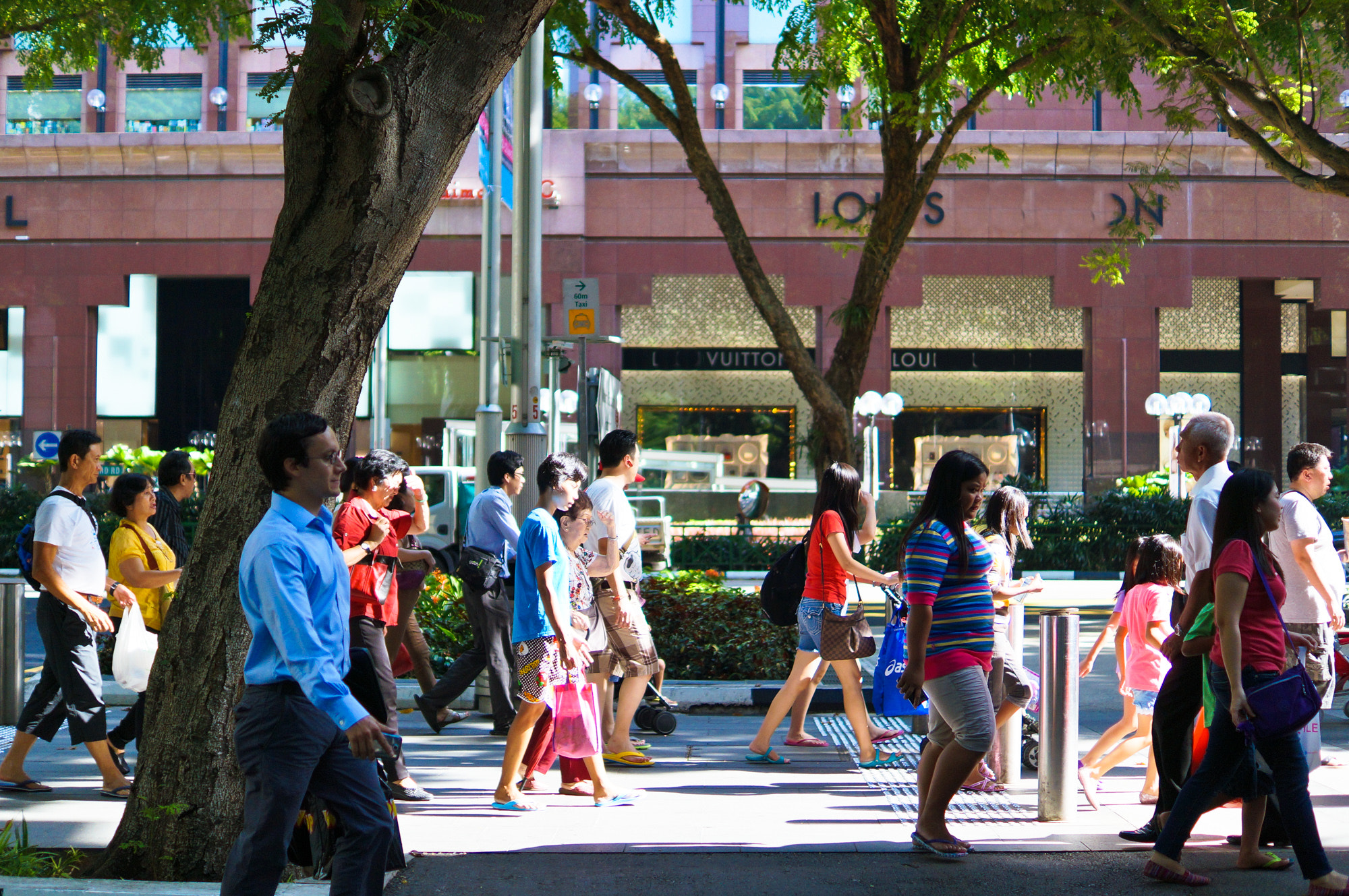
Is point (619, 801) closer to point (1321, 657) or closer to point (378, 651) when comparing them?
point (378, 651)

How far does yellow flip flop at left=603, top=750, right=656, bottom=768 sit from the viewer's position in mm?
7492

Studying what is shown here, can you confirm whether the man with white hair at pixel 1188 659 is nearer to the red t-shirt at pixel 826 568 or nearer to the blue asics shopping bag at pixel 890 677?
the blue asics shopping bag at pixel 890 677

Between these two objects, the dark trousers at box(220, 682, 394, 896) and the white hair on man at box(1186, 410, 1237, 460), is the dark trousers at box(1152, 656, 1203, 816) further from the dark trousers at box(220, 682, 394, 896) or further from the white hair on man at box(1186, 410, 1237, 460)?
the dark trousers at box(220, 682, 394, 896)

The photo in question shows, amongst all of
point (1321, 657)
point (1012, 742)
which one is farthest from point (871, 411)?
point (1321, 657)

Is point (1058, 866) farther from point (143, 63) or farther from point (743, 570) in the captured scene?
point (743, 570)

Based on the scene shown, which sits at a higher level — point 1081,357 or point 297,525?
point 1081,357

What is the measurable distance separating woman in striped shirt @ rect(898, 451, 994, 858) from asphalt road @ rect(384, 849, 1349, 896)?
25 cm

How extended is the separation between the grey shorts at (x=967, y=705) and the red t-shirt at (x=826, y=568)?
1.85 metres

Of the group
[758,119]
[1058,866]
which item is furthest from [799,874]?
[758,119]

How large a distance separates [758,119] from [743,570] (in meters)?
14.9

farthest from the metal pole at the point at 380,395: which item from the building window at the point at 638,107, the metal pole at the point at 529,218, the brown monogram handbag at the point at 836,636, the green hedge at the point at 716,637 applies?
the brown monogram handbag at the point at 836,636

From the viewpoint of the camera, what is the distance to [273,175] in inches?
1195

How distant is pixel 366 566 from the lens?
6.58m

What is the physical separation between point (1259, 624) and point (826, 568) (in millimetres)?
2770
